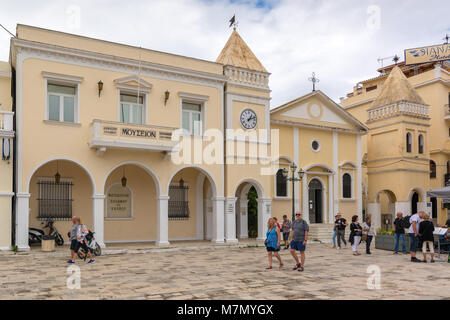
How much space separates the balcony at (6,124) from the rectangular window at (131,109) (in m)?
4.41

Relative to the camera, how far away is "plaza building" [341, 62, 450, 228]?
92.5ft

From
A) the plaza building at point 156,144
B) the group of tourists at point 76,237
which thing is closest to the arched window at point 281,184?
the plaza building at point 156,144

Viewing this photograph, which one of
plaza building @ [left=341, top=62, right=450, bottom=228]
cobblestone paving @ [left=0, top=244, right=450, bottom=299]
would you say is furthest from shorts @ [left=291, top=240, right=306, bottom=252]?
plaza building @ [left=341, top=62, right=450, bottom=228]

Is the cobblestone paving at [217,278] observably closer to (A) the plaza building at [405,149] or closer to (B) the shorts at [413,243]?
(B) the shorts at [413,243]

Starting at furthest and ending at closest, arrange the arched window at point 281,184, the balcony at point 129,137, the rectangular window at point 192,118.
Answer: the arched window at point 281,184 → the rectangular window at point 192,118 → the balcony at point 129,137

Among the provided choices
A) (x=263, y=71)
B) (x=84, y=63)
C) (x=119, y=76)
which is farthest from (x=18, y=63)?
(x=263, y=71)

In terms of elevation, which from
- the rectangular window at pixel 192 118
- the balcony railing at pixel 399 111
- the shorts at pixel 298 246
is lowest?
the shorts at pixel 298 246

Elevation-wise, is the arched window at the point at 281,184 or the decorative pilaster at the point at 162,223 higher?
the arched window at the point at 281,184

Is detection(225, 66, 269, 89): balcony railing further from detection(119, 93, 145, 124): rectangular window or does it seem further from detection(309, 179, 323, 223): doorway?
detection(309, 179, 323, 223): doorway

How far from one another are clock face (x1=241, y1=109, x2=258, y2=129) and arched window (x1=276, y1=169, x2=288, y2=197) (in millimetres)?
3057

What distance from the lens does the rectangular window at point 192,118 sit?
21719 mm

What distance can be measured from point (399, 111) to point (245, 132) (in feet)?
35.9

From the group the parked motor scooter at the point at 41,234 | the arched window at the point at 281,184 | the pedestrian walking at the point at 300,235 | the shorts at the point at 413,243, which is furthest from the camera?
the arched window at the point at 281,184

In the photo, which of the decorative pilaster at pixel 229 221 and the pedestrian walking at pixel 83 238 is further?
the decorative pilaster at pixel 229 221
